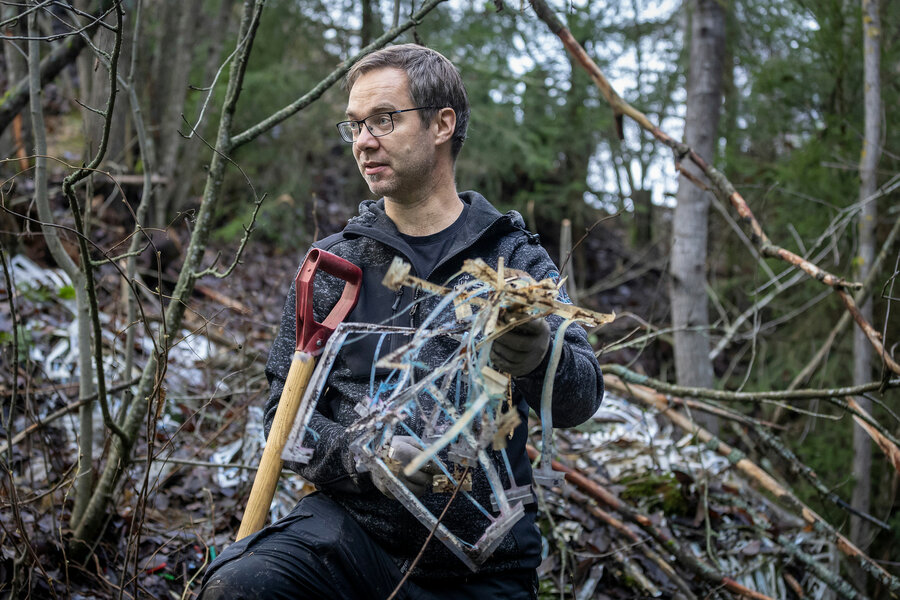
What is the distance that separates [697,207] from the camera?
17.5 ft

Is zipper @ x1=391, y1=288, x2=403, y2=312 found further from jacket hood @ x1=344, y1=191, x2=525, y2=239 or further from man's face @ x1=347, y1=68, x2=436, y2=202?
man's face @ x1=347, y1=68, x2=436, y2=202

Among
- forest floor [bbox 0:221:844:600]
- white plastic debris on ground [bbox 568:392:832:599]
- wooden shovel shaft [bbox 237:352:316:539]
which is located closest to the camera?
wooden shovel shaft [bbox 237:352:316:539]

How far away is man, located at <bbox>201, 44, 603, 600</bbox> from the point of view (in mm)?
1911

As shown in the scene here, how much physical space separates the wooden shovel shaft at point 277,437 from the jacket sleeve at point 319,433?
0.09 metres

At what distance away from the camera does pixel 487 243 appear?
2.30 meters

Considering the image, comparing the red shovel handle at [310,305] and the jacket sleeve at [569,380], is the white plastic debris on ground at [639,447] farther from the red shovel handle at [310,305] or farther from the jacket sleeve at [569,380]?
the red shovel handle at [310,305]

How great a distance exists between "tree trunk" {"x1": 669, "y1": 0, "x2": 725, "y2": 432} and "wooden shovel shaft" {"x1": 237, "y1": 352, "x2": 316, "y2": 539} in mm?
3838

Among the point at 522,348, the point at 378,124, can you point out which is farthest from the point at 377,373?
the point at 378,124

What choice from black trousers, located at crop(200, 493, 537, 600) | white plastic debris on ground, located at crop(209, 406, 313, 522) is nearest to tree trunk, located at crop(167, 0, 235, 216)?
white plastic debris on ground, located at crop(209, 406, 313, 522)

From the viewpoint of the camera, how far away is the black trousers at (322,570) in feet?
5.98

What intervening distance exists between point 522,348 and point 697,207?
13.8ft

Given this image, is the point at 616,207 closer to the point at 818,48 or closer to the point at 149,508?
the point at 818,48

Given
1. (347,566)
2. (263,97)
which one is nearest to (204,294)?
(263,97)

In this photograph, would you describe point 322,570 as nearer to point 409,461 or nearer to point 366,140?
point 409,461
